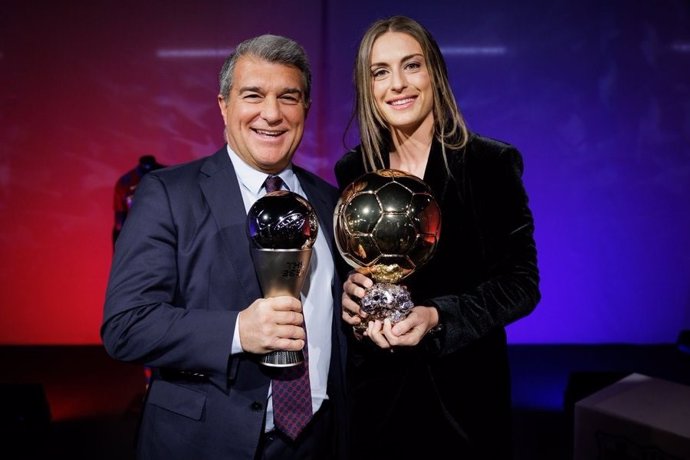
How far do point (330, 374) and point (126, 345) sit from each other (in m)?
0.59

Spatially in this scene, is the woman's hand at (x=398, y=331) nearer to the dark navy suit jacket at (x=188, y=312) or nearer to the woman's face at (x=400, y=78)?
the dark navy suit jacket at (x=188, y=312)

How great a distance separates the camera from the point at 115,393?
3898 mm

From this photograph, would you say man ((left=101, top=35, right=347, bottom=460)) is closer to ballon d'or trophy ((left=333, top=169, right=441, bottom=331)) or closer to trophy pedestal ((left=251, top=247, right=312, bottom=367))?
trophy pedestal ((left=251, top=247, right=312, bottom=367))

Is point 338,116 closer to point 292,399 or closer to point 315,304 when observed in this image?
point 315,304

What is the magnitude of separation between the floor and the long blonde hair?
2288 mm

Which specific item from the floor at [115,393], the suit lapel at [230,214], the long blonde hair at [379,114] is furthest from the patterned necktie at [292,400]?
→ the floor at [115,393]

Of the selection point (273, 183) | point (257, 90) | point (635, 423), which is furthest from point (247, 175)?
point (635, 423)

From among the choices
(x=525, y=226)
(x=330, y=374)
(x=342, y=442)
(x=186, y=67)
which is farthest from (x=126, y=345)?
(x=186, y=67)

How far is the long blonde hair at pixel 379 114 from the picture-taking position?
61.5 inches

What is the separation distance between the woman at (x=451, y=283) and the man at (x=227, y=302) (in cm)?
16

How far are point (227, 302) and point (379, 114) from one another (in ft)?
2.55

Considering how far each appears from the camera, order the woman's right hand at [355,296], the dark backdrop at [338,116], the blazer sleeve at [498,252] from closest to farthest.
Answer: the woman's right hand at [355,296] → the blazer sleeve at [498,252] → the dark backdrop at [338,116]

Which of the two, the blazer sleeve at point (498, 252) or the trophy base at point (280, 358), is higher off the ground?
the blazer sleeve at point (498, 252)

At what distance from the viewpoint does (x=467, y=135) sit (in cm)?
160
